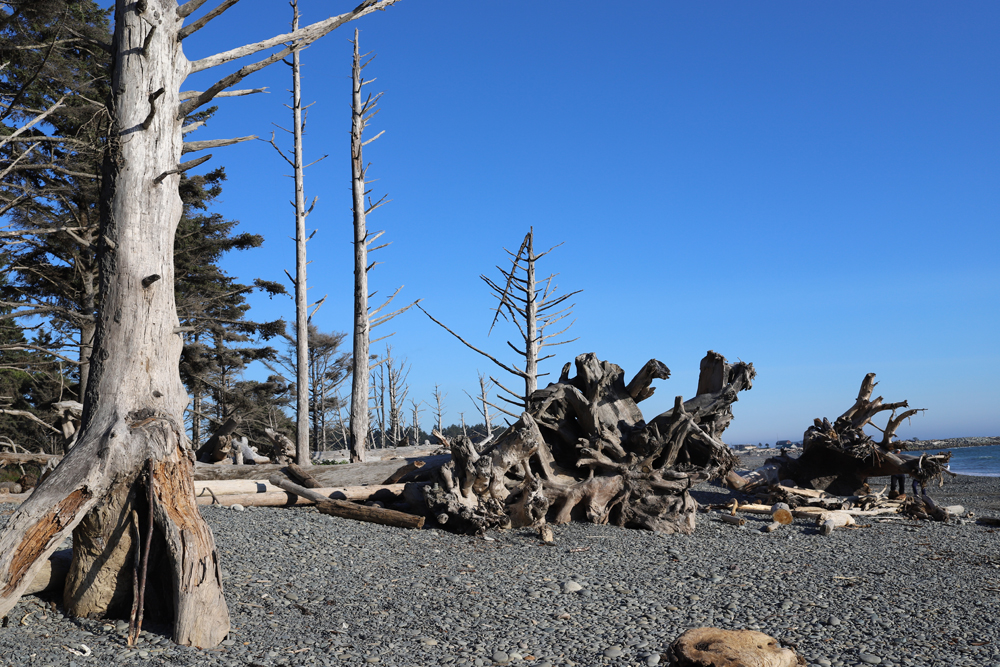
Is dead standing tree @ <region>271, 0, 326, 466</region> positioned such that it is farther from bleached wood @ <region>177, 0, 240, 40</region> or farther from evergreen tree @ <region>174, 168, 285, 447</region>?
bleached wood @ <region>177, 0, 240, 40</region>

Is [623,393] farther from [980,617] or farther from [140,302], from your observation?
[140,302]

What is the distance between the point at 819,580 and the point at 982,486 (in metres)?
18.0

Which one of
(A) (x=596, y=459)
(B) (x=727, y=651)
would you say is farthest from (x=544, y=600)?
(A) (x=596, y=459)

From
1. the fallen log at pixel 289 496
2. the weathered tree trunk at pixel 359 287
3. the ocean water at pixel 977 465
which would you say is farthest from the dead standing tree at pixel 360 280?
the ocean water at pixel 977 465

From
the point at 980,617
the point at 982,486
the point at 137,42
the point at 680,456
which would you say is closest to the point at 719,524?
the point at 680,456

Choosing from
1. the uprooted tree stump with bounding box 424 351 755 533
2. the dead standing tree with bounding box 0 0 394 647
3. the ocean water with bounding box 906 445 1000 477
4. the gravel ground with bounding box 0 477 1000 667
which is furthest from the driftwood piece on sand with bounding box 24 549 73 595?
the ocean water with bounding box 906 445 1000 477

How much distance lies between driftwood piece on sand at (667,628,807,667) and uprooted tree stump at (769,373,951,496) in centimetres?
1167

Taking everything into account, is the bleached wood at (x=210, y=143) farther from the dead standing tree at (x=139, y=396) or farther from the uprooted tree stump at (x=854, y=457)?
the uprooted tree stump at (x=854, y=457)

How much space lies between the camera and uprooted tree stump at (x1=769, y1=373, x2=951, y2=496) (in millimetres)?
13875

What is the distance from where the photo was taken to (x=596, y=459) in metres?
9.29

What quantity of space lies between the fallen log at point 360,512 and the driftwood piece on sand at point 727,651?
15.0 feet

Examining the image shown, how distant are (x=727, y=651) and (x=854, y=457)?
12.3 metres

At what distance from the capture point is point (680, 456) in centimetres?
1012

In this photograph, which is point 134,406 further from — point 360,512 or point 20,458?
point 20,458
